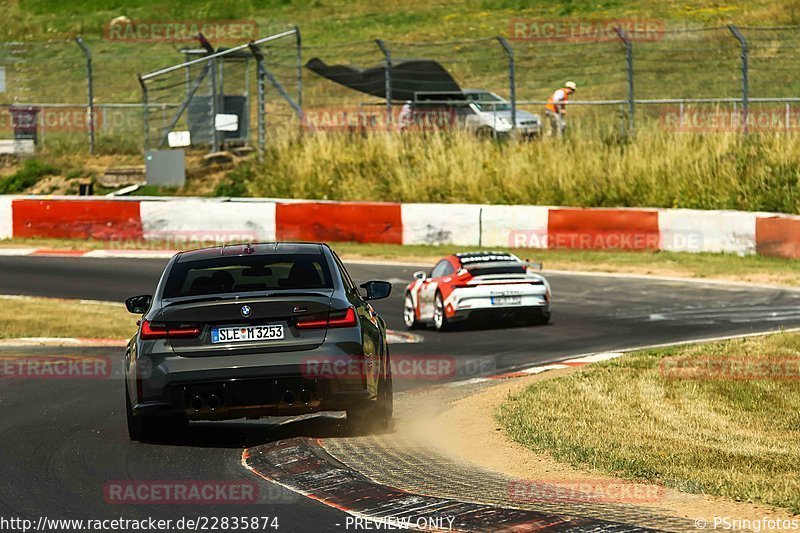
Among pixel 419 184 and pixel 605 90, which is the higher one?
pixel 605 90

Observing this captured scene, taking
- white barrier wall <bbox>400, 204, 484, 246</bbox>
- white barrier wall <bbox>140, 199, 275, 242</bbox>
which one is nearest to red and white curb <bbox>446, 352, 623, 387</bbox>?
white barrier wall <bbox>400, 204, 484, 246</bbox>

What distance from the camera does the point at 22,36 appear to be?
5434 cm

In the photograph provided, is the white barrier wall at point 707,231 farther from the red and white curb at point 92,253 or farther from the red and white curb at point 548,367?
the red and white curb at point 548,367

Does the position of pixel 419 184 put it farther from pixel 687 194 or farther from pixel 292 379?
pixel 292 379

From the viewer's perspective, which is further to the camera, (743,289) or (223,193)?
(223,193)

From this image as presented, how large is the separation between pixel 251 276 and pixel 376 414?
4.69ft

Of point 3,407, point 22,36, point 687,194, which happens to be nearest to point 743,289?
point 687,194

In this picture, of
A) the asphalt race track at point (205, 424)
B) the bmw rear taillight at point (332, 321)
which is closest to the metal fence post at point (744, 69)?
the asphalt race track at point (205, 424)

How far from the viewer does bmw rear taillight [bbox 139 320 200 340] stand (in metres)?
9.54

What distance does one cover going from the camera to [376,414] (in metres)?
10.2

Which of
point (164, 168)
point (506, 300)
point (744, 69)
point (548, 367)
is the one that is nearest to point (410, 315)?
point (506, 300)

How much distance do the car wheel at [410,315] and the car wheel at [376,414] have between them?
8826mm

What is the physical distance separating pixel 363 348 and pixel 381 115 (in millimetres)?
24677

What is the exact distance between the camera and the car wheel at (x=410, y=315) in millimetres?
19406
